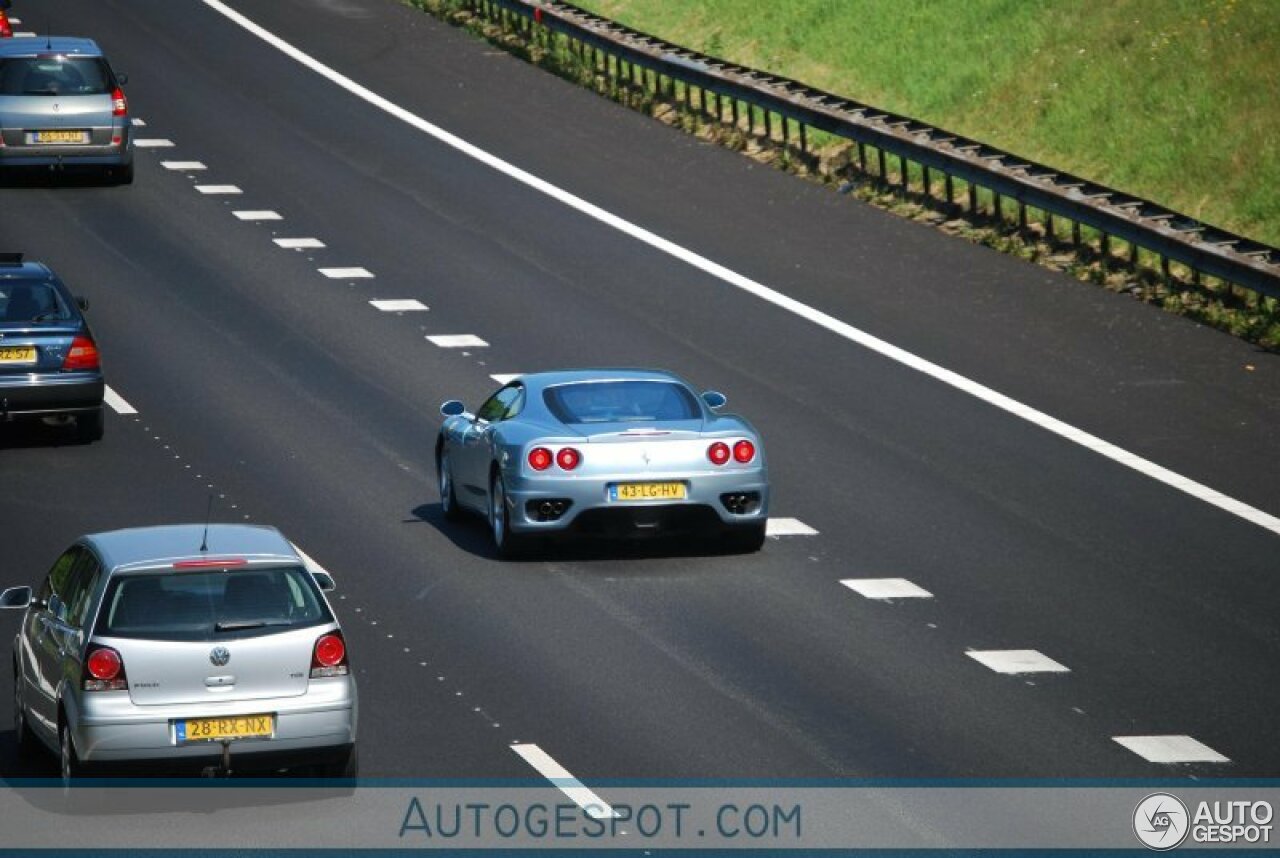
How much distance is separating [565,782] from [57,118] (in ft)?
79.6

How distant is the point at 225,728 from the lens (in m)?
12.0

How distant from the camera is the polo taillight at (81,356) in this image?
2298cm

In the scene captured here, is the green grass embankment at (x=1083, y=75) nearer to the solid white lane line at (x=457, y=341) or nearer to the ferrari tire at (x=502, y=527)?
the solid white lane line at (x=457, y=341)

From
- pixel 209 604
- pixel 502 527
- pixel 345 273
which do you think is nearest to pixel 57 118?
pixel 345 273

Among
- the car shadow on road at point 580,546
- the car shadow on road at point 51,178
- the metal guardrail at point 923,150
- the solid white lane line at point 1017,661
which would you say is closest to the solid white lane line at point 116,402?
the car shadow on road at point 580,546

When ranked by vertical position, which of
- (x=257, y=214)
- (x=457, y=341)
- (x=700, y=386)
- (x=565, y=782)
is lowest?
(x=257, y=214)

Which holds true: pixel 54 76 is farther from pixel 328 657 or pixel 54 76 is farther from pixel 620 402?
pixel 328 657

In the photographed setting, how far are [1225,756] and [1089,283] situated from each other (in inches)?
627

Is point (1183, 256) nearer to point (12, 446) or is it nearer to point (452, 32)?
point (12, 446)

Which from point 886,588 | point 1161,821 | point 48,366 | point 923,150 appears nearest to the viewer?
point 1161,821

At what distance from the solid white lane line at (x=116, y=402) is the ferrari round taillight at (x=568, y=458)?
7.00 m

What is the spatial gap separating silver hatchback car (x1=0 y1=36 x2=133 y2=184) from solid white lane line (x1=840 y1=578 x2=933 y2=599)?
2007 cm

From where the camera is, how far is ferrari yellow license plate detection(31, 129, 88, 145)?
3500cm

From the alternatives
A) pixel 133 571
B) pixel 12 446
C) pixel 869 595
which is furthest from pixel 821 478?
pixel 133 571
